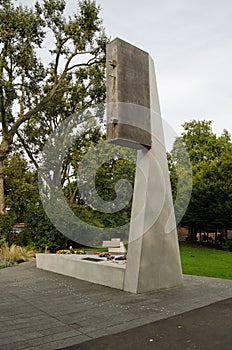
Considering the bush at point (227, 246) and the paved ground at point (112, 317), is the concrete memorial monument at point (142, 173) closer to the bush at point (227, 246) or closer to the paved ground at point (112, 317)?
the paved ground at point (112, 317)

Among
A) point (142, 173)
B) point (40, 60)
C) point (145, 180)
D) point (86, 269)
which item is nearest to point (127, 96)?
point (142, 173)

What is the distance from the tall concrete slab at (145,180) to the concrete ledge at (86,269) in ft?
1.26

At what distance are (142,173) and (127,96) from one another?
176 centimetres

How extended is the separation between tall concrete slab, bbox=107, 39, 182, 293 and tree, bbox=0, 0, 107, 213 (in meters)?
12.2

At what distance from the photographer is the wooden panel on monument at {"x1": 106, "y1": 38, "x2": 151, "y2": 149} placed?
21.8 ft

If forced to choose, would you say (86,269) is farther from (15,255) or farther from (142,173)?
(15,255)

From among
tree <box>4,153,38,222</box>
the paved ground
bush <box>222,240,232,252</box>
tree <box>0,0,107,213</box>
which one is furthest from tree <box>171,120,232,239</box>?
tree <box>4,153,38,222</box>

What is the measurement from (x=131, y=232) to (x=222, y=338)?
351cm

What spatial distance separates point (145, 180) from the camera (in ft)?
23.9

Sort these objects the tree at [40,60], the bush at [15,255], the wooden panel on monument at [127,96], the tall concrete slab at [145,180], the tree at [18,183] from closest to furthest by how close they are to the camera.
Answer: the wooden panel on monument at [127,96] < the tall concrete slab at [145,180] < the bush at [15,255] < the tree at [40,60] < the tree at [18,183]

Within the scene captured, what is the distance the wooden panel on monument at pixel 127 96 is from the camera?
6.65m

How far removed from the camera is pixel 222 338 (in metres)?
4.16

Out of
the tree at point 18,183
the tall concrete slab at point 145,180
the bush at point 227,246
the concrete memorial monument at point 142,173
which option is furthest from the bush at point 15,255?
the tree at point 18,183

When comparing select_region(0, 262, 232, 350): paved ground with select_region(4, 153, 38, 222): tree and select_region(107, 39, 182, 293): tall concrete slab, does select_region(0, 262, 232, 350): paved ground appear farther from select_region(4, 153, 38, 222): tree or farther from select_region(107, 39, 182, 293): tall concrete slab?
select_region(4, 153, 38, 222): tree
